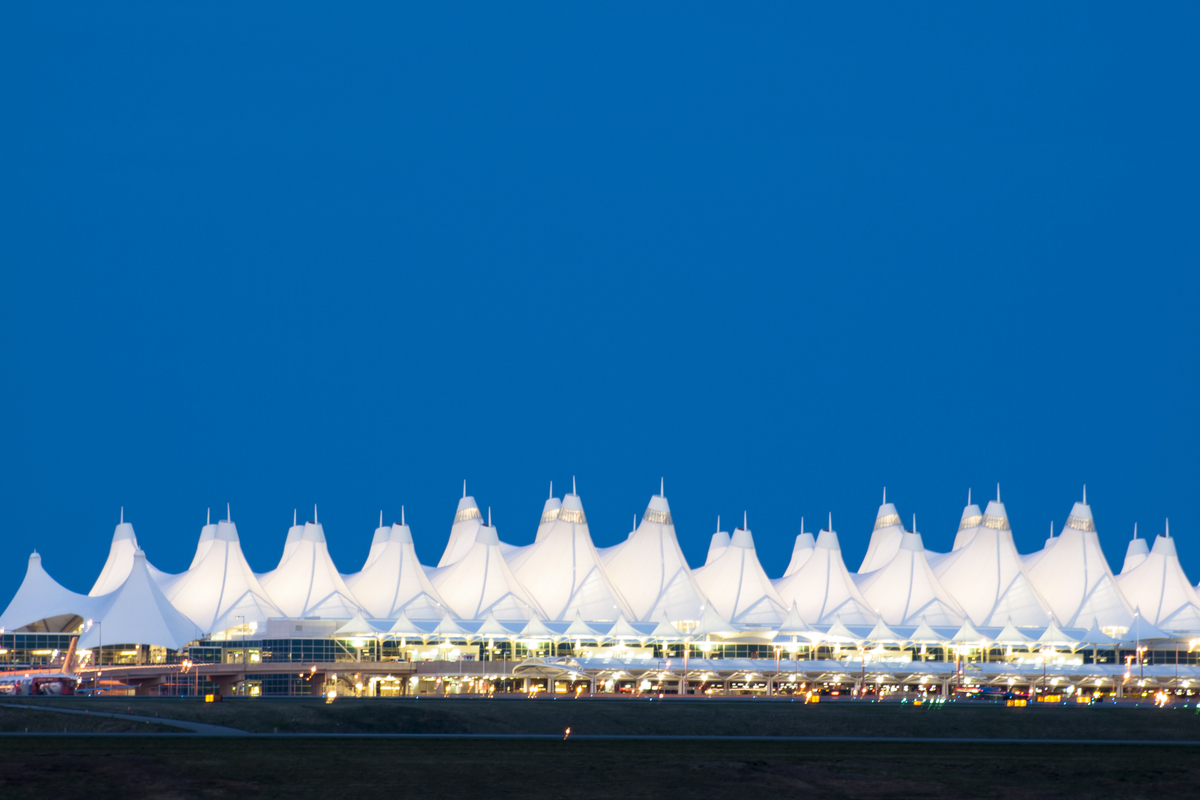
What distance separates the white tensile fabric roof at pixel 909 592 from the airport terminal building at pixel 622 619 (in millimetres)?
148

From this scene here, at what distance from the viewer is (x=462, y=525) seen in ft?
377

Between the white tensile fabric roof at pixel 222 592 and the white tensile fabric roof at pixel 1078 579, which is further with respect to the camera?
the white tensile fabric roof at pixel 1078 579

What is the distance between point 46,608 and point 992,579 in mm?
60551

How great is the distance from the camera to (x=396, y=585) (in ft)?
327

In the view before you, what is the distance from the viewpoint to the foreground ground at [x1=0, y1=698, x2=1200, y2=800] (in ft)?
116

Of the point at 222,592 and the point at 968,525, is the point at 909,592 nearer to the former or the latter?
the point at 968,525

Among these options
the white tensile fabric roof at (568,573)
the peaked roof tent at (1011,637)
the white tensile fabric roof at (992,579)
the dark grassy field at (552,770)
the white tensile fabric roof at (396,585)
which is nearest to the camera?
the dark grassy field at (552,770)

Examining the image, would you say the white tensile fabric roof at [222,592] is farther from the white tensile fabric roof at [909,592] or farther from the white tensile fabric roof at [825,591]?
the white tensile fabric roof at [909,592]

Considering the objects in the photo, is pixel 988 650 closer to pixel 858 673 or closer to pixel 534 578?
pixel 858 673

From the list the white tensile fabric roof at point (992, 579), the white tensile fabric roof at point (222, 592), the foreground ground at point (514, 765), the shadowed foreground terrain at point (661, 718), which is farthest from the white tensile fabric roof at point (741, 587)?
the foreground ground at point (514, 765)

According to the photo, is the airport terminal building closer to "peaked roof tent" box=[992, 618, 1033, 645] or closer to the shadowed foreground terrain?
"peaked roof tent" box=[992, 618, 1033, 645]

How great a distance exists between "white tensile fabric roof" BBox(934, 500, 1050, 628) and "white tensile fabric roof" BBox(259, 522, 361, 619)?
4119 cm

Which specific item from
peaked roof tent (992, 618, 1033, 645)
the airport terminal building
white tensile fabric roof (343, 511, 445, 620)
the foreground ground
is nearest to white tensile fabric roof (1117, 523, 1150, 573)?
the airport terminal building

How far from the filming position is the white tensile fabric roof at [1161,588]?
10844cm
